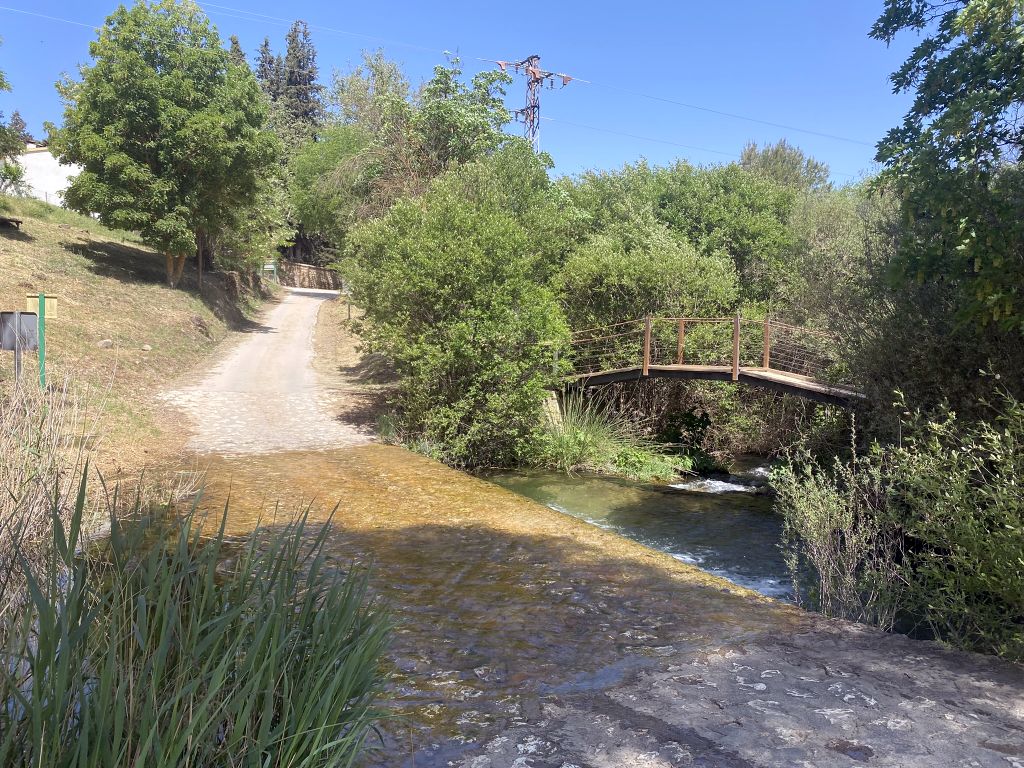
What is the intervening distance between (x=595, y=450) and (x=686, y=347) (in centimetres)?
379

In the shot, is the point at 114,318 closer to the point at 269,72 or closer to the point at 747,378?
the point at 747,378

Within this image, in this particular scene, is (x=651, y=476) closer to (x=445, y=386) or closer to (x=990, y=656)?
(x=445, y=386)

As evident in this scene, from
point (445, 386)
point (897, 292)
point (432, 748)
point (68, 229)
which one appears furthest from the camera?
point (68, 229)

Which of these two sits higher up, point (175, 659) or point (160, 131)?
point (160, 131)

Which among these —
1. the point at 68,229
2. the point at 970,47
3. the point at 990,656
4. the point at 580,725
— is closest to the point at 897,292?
the point at 970,47

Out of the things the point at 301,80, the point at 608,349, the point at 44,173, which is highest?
the point at 301,80

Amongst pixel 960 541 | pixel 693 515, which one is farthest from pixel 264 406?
pixel 960 541

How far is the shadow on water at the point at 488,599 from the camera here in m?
4.47

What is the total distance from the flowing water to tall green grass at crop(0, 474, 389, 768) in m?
7.09

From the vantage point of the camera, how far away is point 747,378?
1470 centimetres

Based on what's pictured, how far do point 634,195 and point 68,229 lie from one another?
73.1ft

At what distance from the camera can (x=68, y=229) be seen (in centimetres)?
3016

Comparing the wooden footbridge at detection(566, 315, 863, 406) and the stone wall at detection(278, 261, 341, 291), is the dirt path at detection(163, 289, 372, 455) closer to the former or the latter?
the wooden footbridge at detection(566, 315, 863, 406)

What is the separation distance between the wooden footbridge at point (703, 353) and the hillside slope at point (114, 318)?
820 cm
